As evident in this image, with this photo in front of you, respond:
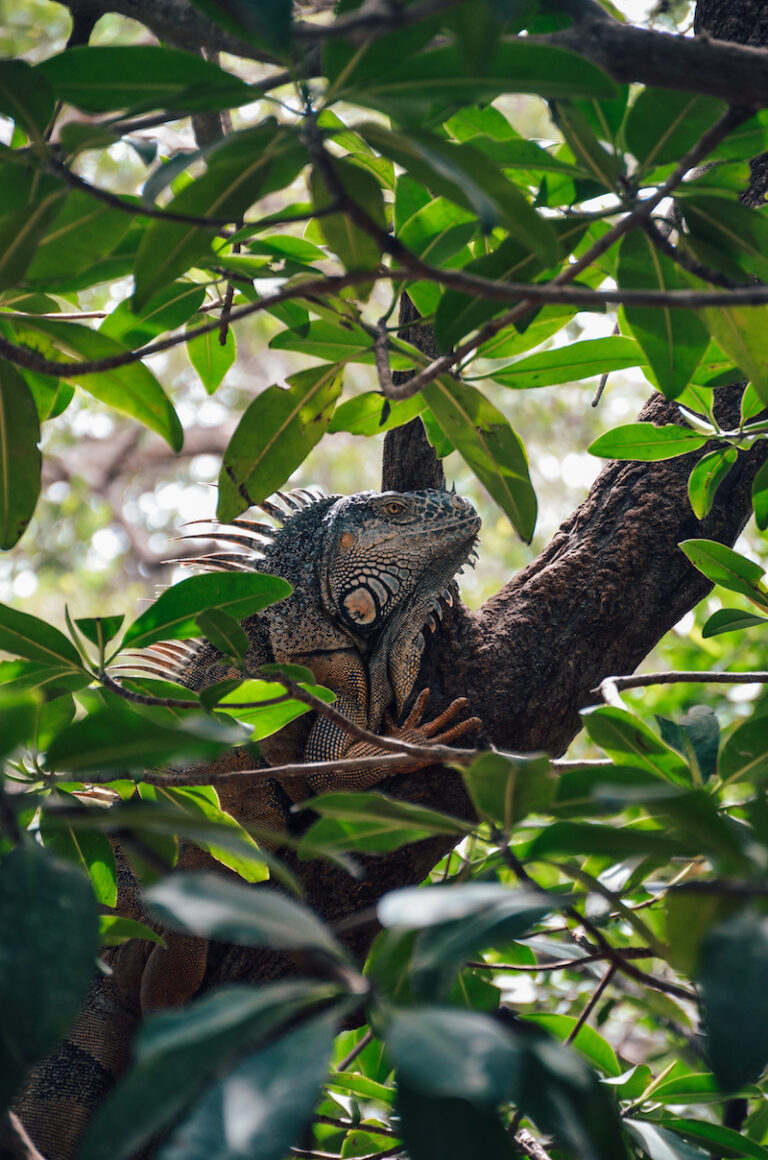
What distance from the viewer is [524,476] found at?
181 cm

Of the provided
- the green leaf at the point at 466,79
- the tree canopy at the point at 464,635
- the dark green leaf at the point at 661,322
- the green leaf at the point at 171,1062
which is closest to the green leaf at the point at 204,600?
the tree canopy at the point at 464,635

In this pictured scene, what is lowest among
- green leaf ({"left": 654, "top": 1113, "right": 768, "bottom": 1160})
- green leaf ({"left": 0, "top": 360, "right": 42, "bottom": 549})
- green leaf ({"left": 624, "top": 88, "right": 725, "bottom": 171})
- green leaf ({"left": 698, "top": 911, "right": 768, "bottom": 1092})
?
green leaf ({"left": 654, "top": 1113, "right": 768, "bottom": 1160})

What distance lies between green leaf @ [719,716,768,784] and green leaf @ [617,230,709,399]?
0.56m

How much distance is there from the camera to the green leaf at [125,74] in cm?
114

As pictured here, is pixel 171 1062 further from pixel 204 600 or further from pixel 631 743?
pixel 204 600

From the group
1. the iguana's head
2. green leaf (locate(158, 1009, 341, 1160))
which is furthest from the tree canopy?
the iguana's head

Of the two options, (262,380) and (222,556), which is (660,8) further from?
(262,380)

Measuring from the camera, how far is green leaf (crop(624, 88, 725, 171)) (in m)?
1.27

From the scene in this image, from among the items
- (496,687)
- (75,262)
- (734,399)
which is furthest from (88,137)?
(734,399)

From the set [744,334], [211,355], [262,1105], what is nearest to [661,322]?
[744,334]

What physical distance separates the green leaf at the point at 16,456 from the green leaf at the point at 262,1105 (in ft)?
3.79

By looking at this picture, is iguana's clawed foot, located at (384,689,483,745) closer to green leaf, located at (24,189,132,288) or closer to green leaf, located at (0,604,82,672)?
green leaf, located at (0,604,82,672)

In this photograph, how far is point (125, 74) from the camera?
45.3 inches

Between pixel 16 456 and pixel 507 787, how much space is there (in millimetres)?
1025
